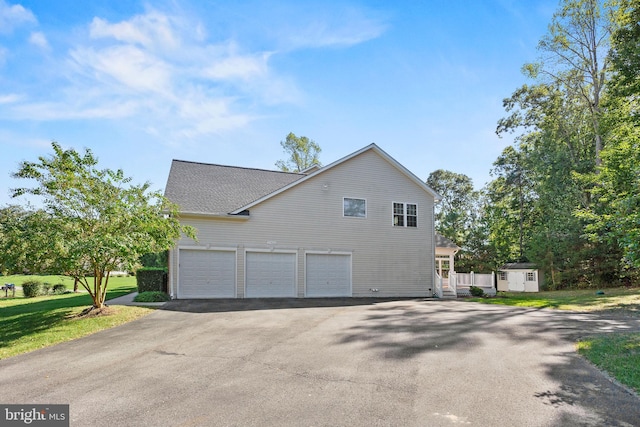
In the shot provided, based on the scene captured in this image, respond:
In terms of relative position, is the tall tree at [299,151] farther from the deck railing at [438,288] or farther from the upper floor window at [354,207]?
the deck railing at [438,288]

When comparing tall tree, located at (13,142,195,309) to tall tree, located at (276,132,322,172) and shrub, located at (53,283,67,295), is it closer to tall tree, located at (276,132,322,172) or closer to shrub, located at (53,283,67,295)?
shrub, located at (53,283,67,295)

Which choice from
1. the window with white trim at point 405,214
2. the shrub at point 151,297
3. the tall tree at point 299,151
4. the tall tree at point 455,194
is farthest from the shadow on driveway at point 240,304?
the tall tree at point 455,194

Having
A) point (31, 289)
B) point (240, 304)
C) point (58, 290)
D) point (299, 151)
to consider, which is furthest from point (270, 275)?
point (299, 151)

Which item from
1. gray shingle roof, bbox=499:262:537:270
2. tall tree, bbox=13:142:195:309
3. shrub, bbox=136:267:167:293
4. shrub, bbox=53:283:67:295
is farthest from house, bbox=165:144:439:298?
gray shingle roof, bbox=499:262:537:270

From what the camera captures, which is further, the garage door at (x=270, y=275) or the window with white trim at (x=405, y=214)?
the window with white trim at (x=405, y=214)

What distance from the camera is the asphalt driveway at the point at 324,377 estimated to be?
4.46m

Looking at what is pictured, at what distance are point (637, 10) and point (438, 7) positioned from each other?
31.8ft

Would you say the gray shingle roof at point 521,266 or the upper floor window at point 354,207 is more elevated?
the upper floor window at point 354,207

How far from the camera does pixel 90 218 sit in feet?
36.4

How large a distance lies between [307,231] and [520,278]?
73.8ft

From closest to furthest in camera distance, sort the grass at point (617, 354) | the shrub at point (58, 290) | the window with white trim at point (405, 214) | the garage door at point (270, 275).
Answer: the grass at point (617, 354) → the garage door at point (270, 275) → the window with white trim at point (405, 214) → the shrub at point (58, 290)

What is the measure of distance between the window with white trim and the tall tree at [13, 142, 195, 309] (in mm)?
11449

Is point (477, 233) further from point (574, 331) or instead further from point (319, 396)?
point (319, 396)

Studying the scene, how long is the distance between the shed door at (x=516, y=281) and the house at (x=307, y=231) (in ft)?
51.9
